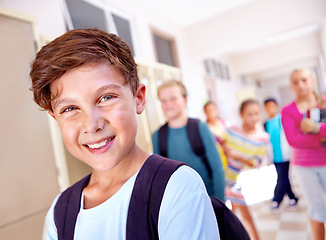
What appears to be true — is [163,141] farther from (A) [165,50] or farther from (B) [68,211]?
(A) [165,50]

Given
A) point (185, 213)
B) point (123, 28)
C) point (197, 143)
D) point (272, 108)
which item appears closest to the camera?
point (185, 213)

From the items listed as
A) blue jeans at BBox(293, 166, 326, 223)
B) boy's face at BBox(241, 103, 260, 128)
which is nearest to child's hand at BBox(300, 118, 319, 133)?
blue jeans at BBox(293, 166, 326, 223)

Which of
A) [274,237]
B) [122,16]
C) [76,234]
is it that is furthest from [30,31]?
[274,237]

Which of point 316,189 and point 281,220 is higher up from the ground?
point 316,189

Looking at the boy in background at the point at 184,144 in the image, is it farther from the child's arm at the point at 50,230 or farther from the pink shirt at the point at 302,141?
the child's arm at the point at 50,230

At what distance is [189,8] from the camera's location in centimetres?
481

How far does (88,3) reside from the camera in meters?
3.30

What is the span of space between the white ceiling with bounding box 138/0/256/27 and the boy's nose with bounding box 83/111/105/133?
167 inches

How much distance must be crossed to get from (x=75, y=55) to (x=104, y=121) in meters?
0.17

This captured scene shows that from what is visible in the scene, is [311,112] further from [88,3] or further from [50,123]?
[88,3]

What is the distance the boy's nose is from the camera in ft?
2.00

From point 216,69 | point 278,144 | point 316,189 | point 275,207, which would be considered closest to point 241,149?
point 316,189

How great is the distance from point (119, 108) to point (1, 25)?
4.60 feet

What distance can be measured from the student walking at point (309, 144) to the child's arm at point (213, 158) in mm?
695
